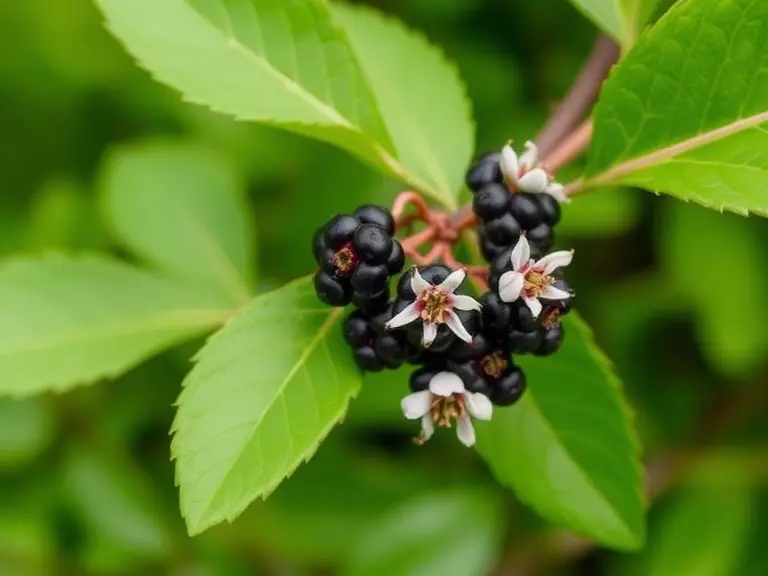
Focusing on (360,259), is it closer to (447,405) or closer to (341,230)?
(341,230)

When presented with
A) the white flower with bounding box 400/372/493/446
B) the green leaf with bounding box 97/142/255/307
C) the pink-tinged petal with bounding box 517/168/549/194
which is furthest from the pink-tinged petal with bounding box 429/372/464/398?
the green leaf with bounding box 97/142/255/307

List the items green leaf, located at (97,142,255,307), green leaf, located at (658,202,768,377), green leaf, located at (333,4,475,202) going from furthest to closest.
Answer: green leaf, located at (658,202,768,377)
green leaf, located at (97,142,255,307)
green leaf, located at (333,4,475,202)

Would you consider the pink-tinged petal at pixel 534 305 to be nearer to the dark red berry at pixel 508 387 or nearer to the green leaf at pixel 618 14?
the dark red berry at pixel 508 387

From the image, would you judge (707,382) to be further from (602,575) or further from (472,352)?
(472,352)

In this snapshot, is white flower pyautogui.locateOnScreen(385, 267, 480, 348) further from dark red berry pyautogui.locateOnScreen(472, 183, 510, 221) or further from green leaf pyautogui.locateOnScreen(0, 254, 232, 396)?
green leaf pyautogui.locateOnScreen(0, 254, 232, 396)

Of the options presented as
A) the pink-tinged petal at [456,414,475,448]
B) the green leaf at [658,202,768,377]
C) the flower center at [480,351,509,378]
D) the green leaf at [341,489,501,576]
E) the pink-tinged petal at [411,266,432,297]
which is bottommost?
the green leaf at [341,489,501,576]

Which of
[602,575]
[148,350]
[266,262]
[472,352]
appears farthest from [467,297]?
[602,575]
